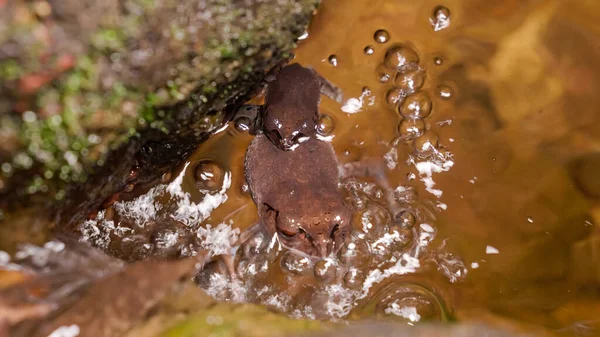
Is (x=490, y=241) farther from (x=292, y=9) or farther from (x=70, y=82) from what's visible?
(x=70, y=82)

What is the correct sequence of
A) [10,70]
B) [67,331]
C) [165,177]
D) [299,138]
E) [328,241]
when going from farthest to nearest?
[165,177] → [299,138] → [328,241] → [67,331] → [10,70]

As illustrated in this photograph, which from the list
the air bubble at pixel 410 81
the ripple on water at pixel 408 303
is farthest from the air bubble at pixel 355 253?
the air bubble at pixel 410 81

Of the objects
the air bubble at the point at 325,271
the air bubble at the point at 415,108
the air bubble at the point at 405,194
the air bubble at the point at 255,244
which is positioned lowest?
the air bubble at the point at 325,271

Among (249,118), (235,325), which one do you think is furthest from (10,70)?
(249,118)

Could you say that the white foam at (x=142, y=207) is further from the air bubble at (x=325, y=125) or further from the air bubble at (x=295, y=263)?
the air bubble at (x=325, y=125)

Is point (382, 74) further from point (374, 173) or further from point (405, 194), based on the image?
point (405, 194)

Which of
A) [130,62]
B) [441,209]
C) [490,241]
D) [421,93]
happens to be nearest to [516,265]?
[490,241]
